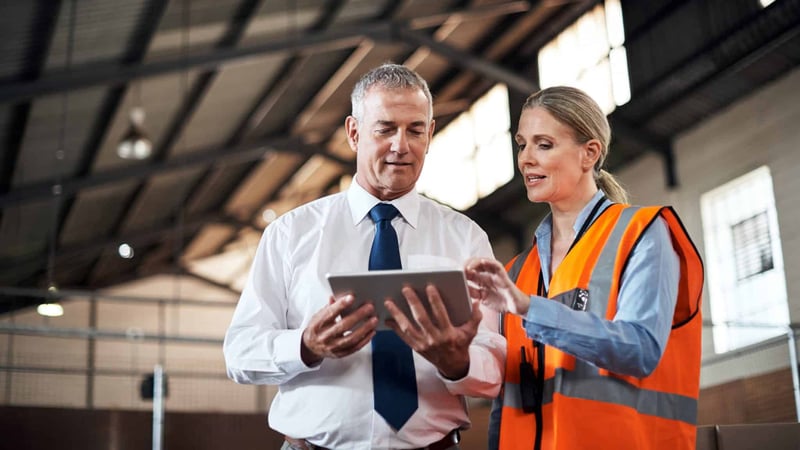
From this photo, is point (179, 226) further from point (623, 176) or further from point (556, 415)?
point (556, 415)

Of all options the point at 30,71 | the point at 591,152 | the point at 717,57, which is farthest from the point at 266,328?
the point at 717,57

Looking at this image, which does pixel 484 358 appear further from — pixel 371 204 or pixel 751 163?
pixel 751 163

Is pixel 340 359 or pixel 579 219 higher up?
pixel 579 219

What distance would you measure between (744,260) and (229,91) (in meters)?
5.86

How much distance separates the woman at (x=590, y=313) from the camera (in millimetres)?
2055

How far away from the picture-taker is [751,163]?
31.7 ft

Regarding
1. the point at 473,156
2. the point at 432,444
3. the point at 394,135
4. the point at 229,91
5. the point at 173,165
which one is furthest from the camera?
the point at 473,156

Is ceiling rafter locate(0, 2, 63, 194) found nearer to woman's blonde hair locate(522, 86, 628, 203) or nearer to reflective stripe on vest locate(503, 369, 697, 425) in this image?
woman's blonde hair locate(522, 86, 628, 203)

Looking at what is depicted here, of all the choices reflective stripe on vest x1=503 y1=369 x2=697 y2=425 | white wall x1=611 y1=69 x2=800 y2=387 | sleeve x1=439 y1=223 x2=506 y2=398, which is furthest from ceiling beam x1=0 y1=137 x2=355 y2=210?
reflective stripe on vest x1=503 y1=369 x2=697 y2=425

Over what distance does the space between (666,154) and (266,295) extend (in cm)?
940

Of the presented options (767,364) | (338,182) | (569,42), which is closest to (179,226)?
(338,182)

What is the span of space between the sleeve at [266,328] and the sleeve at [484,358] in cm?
34

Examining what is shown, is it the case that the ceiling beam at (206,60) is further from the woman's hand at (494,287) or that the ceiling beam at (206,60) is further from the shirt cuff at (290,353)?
the woman's hand at (494,287)

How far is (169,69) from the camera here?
9484 millimetres
